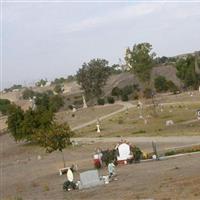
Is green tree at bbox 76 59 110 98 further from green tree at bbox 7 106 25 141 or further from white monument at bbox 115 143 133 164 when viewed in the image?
white monument at bbox 115 143 133 164

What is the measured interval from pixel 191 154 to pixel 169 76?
11461 centimetres

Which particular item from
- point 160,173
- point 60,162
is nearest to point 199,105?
Answer: point 60,162

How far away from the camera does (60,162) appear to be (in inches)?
1467

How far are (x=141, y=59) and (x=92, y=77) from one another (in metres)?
51.0

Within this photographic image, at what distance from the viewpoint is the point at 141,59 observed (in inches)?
2805

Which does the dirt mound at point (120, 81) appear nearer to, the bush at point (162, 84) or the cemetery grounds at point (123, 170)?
the bush at point (162, 84)

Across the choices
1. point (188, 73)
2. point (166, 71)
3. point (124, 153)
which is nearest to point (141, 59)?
point (188, 73)

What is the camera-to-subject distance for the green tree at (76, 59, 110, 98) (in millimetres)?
121562

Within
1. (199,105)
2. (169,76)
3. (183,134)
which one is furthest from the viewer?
(169,76)

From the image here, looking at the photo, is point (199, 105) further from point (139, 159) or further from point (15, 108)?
point (139, 159)

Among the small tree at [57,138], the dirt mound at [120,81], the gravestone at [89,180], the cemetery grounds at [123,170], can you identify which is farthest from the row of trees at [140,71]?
the gravestone at [89,180]

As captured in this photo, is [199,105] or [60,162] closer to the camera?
[60,162]

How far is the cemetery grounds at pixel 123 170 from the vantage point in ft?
65.3

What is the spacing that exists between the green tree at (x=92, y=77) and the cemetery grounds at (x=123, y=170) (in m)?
59.6
